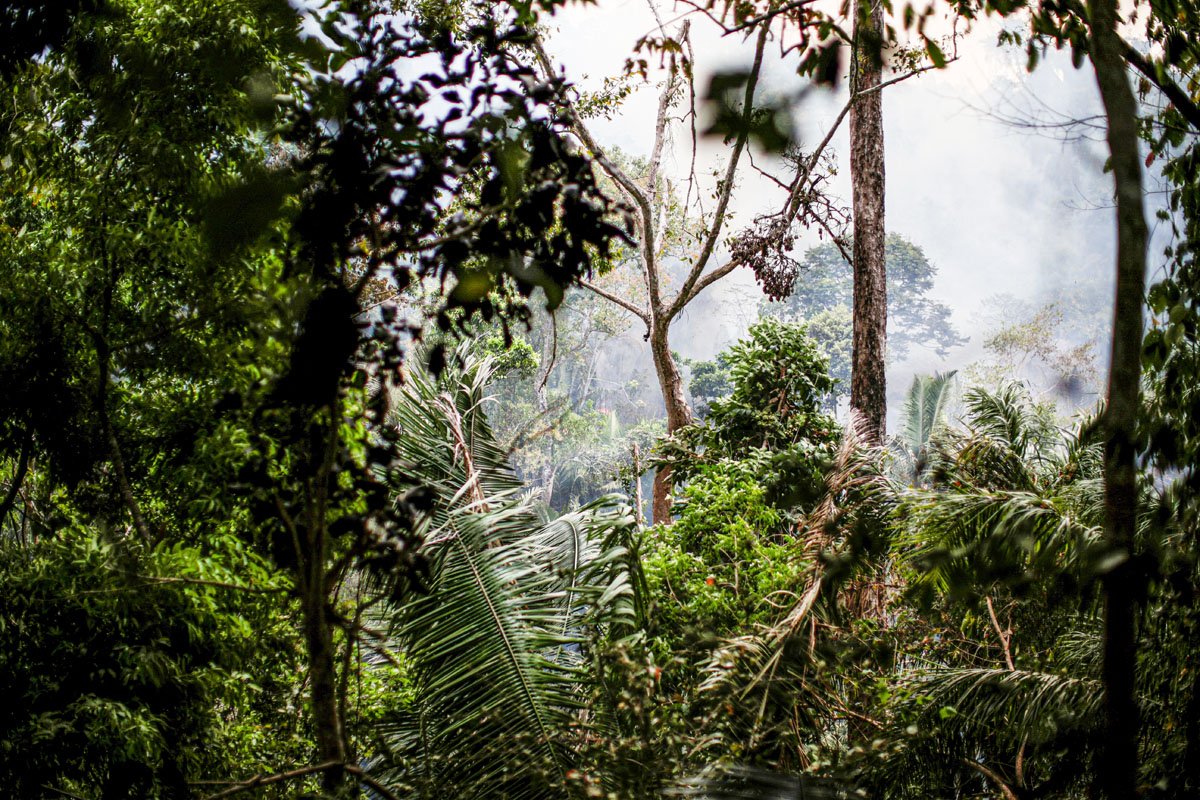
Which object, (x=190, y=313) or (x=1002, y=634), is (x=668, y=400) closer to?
(x=1002, y=634)

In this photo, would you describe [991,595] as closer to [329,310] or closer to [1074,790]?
[1074,790]

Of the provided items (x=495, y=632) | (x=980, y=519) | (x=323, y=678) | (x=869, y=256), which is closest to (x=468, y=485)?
(x=495, y=632)

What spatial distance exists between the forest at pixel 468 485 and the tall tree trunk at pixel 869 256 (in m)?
0.45

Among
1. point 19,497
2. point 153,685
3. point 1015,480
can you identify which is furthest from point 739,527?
point 19,497

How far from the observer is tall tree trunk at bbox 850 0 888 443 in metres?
6.98

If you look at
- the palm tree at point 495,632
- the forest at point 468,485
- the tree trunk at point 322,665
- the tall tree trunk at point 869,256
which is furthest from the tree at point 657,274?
the tree trunk at point 322,665

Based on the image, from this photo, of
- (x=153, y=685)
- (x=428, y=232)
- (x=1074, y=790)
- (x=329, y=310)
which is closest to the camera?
(x=329, y=310)

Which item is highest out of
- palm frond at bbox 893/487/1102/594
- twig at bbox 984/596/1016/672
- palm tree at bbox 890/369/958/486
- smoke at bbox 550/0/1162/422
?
smoke at bbox 550/0/1162/422

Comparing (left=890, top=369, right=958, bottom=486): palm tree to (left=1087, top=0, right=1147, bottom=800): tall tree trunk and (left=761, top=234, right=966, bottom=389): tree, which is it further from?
(left=1087, top=0, right=1147, bottom=800): tall tree trunk

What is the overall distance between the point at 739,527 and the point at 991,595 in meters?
1.29

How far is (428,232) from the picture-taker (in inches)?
72.7

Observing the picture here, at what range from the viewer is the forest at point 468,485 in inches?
64.2

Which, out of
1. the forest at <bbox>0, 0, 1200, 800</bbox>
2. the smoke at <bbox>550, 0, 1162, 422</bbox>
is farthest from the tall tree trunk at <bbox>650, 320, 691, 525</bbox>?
the smoke at <bbox>550, 0, 1162, 422</bbox>

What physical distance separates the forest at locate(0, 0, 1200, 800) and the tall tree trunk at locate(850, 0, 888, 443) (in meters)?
0.45
